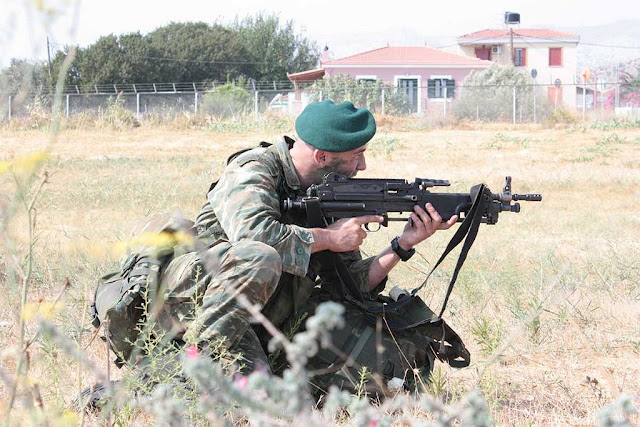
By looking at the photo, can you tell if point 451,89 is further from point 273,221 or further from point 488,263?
point 273,221

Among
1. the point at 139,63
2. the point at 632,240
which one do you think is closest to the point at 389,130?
the point at 632,240

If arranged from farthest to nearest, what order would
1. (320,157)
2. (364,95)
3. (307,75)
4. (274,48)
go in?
(274,48) < (307,75) < (364,95) < (320,157)

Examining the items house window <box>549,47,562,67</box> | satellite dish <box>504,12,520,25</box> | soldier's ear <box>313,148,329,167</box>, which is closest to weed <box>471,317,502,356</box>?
soldier's ear <box>313,148,329,167</box>

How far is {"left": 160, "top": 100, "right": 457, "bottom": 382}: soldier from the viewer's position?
3555 mm

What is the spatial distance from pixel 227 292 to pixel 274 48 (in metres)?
64.3

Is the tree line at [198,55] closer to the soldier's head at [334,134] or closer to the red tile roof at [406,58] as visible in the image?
the red tile roof at [406,58]

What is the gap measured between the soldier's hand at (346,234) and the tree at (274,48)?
60.3 metres

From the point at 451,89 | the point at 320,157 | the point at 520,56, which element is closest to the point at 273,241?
the point at 320,157

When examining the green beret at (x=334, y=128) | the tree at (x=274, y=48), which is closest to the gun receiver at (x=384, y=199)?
the green beret at (x=334, y=128)

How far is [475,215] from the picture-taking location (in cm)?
413

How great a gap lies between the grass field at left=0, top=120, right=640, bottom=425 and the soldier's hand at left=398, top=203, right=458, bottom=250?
553 mm

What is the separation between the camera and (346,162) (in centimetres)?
406

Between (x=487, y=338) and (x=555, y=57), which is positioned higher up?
(x=487, y=338)

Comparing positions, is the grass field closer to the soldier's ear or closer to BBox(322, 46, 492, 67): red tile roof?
the soldier's ear
